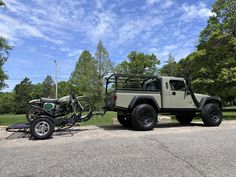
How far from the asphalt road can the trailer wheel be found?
32 centimetres

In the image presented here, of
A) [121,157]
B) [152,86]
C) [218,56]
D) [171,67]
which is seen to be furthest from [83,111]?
[171,67]

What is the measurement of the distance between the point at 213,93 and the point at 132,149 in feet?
42.8

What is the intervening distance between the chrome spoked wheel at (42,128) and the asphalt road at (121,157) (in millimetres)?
400

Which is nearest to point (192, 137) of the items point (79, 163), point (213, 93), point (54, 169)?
point (79, 163)

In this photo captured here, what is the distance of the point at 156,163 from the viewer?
4.70 m

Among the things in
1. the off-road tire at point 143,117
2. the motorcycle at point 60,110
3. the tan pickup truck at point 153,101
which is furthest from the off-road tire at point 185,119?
the motorcycle at point 60,110

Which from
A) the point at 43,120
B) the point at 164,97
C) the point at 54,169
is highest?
the point at 164,97

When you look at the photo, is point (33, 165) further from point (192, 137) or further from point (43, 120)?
point (192, 137)

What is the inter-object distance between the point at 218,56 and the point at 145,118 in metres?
10.4

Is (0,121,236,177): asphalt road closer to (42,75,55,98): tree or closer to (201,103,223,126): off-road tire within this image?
(201,103,223,126): off-road tire

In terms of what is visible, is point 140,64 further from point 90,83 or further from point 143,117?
point 143,117

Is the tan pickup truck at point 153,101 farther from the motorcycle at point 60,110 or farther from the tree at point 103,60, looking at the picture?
the tree at point 103,60

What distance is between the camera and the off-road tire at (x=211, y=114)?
10.4 m

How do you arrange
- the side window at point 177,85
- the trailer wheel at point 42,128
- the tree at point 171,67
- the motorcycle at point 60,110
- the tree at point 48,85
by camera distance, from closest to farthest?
the trailer wheel at point 42,128 → the motorcycle at point 60,110 → the side window at point 177,85 → the tree at point 171,67 → the tree at point 48,85
